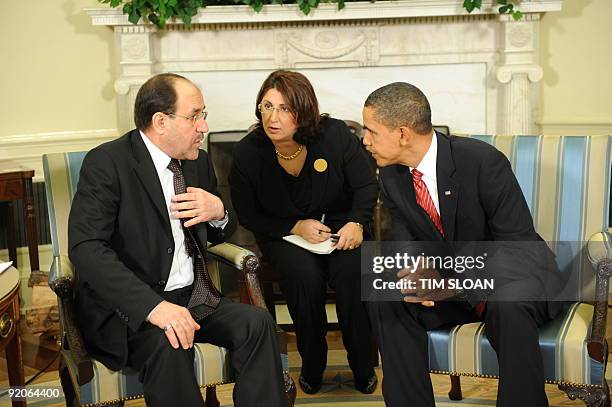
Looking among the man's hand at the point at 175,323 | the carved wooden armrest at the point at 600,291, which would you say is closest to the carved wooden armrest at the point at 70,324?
the man's hand at the point at 175,323

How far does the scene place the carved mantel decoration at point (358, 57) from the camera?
515 cm

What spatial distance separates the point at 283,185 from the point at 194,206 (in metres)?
0.93

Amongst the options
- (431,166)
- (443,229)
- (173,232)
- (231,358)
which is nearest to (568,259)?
(443,229)

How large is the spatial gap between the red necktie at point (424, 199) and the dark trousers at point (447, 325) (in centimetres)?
29

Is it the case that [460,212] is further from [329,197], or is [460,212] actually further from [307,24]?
[307,24]

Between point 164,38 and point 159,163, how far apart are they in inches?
95.9

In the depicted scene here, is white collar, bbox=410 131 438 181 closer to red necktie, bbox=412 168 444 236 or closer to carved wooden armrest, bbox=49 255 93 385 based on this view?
red necktie, bbox=412 168 444 236

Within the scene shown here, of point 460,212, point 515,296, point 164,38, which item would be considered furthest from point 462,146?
point 164,38

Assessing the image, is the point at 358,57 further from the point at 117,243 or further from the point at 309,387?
the point at 117,243

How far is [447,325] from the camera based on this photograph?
2.95 metres

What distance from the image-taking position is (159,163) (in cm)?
295

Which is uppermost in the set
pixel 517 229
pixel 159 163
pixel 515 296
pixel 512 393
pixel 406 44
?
pixel 406 44

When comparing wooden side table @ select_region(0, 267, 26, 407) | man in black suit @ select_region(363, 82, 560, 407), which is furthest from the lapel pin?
wooden side table @ select_region(0, 267, 26, 407)

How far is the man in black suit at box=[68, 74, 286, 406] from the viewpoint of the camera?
106 inches
